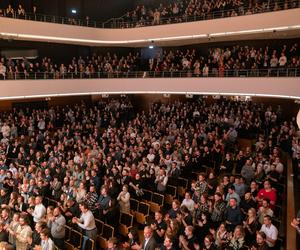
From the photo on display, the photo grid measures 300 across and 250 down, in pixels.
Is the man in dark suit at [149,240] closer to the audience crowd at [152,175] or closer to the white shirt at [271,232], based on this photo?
the audience crowd at [152,175]

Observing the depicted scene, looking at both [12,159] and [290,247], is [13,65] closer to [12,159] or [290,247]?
[12,159]

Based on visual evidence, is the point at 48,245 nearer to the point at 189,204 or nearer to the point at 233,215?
the point at 189,204

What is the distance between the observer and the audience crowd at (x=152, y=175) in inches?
223

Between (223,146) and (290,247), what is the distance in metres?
5.32

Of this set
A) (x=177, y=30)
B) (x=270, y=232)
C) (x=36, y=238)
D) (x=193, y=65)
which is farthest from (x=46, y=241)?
(x=177, y=30)

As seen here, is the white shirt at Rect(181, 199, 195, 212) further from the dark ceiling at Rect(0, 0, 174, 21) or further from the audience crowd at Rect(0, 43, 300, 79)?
the dark ceiling at Rect(0, 0, 174, 21)

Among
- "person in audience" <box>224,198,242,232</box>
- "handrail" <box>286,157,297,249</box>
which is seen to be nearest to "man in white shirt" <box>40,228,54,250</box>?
"person in audience" <box>224,198,242,232</box>

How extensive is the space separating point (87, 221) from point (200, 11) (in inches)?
427

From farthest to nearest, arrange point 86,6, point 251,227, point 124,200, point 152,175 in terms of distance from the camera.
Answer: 1. point 86,6
2. point 152,175
3. point 124,200
4. point 251,227

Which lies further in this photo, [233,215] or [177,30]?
[177,30]

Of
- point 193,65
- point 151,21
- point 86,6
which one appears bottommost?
point 193,65

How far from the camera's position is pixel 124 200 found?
23.3 ft

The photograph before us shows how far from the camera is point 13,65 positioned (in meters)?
12.9

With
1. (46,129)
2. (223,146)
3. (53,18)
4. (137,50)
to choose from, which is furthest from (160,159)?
(137,50)
